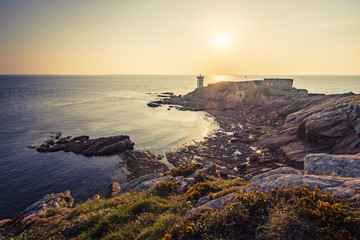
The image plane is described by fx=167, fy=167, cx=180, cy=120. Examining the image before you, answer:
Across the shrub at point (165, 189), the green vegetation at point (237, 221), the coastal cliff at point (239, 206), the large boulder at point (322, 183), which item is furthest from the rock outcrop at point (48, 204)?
the large boulder at point (322, 183)

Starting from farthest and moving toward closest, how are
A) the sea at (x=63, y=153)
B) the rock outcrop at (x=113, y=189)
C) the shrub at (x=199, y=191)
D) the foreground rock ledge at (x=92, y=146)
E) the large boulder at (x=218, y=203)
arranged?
the foreground rock ledge at (x=92, y=146) < the sea at (x=63, y=153) < the rock outcrop at (x=113, y=189) < the shrub at (x=199, y=191) < the large boulder at (x=218, y=203)

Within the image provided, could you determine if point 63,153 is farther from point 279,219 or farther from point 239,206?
point 279,219

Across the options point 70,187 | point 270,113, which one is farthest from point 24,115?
point 270,113

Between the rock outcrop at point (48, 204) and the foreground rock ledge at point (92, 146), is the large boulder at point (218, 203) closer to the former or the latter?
the rock outcrop at point (48, 204)

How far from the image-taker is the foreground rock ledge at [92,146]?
32809 mm

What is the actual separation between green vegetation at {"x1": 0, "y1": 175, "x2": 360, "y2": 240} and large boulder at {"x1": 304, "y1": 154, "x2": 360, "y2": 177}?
5.06 metres

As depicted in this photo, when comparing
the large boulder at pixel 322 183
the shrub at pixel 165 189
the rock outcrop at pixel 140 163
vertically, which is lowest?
the rock outcrop at pixel 140 163

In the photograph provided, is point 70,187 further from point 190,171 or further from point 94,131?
point 94,131

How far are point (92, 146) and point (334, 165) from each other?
36227 millimetres

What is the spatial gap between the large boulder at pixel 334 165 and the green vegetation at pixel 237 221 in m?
5.06

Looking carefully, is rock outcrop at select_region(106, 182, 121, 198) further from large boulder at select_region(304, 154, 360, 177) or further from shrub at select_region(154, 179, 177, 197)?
large boulder at select_region(304, 154, 360, 177)

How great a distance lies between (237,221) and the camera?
6.25 meters

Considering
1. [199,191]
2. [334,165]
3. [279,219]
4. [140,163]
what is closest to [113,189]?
[140,163]

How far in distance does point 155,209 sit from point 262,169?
20.7 metres
